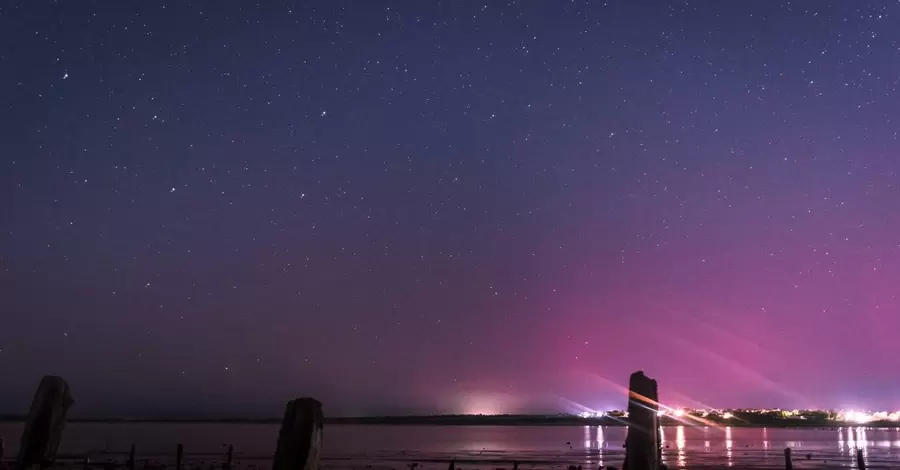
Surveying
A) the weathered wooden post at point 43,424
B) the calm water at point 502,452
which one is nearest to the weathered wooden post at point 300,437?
the weathered wooden post at point 43,424

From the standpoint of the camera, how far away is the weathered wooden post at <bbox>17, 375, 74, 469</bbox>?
2195 centimetres

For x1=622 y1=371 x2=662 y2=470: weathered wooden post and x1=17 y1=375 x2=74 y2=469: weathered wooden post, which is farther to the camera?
x1=17 y1=375 x2=74 y2=469: weathered wooden post

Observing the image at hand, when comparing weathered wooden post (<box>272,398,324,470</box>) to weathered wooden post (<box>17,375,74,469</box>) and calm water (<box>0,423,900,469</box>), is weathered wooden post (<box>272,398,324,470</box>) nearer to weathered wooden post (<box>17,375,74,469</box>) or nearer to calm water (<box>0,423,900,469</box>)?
weathered wooden post (<box>17,375,74,469</box>)

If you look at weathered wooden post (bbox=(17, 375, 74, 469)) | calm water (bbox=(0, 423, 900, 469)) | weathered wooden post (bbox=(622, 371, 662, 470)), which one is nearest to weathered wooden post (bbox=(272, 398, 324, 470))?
weathered wooden post (bbox=(622, 371, 662, 470))

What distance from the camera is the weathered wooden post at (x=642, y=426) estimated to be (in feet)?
52.3

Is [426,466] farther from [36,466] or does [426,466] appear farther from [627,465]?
[627,465]

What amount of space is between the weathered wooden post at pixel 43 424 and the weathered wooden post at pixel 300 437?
15.4 m

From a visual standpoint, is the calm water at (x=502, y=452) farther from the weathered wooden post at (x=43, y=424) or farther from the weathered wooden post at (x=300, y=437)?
the weathered wooden post at (x=300, y=437)

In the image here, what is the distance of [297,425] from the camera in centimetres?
1007

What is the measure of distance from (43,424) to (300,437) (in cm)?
1599

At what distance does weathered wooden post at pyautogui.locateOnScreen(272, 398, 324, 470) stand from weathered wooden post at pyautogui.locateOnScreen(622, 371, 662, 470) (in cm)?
836

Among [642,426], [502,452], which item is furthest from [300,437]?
[502,452]

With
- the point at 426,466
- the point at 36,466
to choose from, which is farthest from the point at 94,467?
the point at 426,466

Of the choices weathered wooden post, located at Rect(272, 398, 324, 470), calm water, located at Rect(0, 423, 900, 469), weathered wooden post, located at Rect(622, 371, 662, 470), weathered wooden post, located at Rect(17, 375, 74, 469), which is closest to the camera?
weathered wooden post, located at Rect(272, 398, 324, 470)
